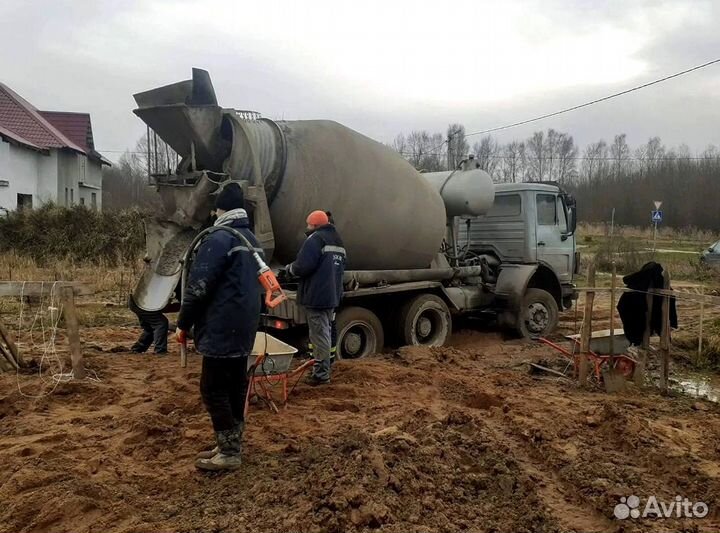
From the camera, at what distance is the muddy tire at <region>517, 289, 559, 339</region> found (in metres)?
10.4

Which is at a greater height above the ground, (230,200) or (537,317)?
(230,200)

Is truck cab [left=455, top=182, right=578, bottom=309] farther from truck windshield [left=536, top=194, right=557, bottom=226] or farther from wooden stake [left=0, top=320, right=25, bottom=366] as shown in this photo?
wooden stake [left=0, top=320, right=25, bottom=366]

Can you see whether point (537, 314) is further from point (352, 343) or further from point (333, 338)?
point (333, 338)

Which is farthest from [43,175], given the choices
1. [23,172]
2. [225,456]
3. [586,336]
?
[225,456]

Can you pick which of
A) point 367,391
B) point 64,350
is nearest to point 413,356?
point 367,391

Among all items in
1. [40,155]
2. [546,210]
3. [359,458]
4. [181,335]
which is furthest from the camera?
[40,155]

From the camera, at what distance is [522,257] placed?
10.7 metres

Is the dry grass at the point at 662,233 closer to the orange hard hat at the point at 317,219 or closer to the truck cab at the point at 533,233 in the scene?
the truck cab at the point at 533,233

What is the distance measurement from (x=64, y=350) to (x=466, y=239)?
6.95 meters

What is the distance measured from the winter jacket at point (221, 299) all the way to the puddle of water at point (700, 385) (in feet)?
17.7

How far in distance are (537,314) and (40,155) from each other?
87.7 ft

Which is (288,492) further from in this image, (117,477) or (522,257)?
(522,257)

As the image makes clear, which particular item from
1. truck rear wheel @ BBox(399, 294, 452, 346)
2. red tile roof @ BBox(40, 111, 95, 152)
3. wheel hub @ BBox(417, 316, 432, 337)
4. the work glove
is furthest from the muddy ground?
red tile roof @ BBox(40, 111, 95, 152)

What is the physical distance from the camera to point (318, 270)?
6.67 m
